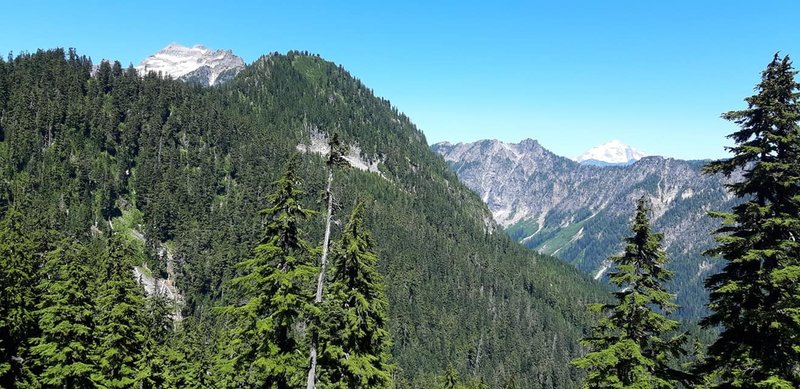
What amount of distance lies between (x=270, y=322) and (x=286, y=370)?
7.13 feet

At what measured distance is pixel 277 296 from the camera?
20.6 metres

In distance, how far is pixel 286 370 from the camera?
2070 centimetres

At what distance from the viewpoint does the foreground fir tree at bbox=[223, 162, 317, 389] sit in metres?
20.8

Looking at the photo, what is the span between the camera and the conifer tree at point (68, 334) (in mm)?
31141

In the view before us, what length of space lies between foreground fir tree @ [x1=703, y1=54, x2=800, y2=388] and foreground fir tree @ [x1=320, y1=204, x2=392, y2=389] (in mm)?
13656

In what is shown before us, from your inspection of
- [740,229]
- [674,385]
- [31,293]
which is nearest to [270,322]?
[674,385]

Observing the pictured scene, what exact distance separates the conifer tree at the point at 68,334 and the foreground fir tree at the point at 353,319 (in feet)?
64.4

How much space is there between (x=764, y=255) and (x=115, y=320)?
118ft

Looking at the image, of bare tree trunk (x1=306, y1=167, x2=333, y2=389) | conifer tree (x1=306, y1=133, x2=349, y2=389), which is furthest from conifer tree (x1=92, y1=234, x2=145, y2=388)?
bare tree trunk (x1=306, y1=167, x2=333, y2=389)

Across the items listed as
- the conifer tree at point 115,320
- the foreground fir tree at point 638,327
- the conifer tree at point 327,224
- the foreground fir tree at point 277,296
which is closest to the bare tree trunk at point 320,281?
the conifer tree at point 327,224

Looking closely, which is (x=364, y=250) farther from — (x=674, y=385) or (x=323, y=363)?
(x=674, y=385)

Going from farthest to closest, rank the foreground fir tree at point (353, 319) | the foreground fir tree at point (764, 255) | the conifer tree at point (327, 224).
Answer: the foreground fir tree at point (353, 319) < the conifer tree at point (327, 224) < the foreground fir tree at point (764, 255)

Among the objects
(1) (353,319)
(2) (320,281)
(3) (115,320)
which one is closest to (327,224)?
(2) (320,281)

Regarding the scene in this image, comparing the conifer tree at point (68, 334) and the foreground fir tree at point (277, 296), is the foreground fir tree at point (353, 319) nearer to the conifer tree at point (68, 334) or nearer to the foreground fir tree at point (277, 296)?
the foreground fir tree at point (277, 296)
